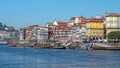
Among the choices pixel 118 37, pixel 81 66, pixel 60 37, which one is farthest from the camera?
pixel 60 37

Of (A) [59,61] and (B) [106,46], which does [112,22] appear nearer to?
(B) [106,46]

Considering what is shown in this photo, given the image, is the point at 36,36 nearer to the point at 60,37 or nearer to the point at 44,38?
the point at 44,38

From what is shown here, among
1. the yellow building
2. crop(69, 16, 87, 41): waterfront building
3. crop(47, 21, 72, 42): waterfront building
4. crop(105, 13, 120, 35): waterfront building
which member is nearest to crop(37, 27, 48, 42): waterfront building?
crop(47, 21, 72, 42): waterfront building

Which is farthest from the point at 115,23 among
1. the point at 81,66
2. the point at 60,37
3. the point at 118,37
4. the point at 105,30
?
the point at 81,66

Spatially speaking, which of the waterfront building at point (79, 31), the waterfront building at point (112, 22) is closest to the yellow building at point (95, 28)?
the waterfront building at point (112, 22)

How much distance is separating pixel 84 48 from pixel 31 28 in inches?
4102

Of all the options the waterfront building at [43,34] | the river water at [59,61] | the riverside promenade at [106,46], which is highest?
the waterfront building at [43,34]

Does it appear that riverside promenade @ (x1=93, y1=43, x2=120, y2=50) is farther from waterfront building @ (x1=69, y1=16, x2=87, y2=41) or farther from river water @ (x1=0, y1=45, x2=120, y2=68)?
waterfront building @ (x1=69, y1=16, x2=87, y2=41)

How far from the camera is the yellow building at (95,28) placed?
125537mm

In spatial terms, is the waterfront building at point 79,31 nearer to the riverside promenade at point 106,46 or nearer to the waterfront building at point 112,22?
the waterfront building at point 112,22

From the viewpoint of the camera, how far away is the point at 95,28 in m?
126

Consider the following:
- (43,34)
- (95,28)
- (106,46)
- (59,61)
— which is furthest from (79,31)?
(59,61)

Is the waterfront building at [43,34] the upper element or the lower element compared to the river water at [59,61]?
upper

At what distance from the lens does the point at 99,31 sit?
126000 millimetres
